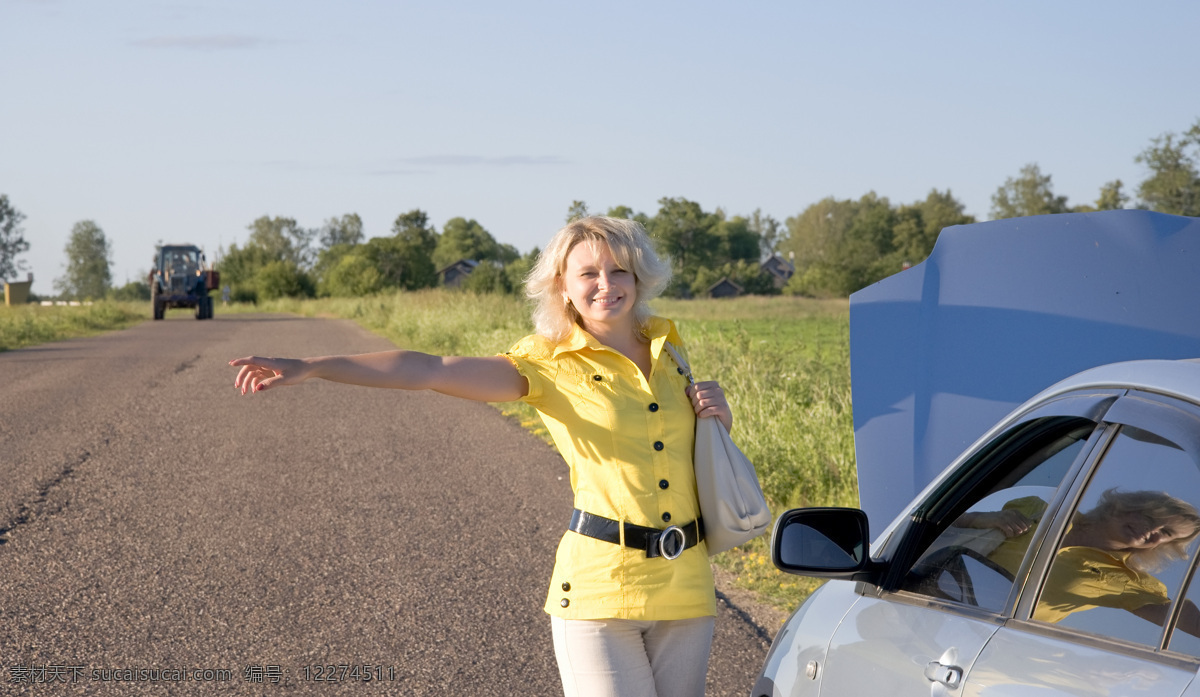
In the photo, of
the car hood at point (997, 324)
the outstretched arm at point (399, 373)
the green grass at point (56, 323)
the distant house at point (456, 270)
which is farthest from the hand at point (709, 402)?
the distant house at point (456, 270)

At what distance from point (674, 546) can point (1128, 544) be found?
3.91ft

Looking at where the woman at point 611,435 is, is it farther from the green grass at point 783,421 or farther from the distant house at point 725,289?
the distant house at point 725,289

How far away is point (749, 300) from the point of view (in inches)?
2601

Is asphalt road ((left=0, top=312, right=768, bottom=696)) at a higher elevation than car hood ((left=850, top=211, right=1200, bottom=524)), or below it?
below

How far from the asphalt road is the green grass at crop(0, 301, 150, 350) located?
17264 mm

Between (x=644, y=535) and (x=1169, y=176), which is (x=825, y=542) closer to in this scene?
(x=644, y=535)

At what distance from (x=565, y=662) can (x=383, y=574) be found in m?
3.40

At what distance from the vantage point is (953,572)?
7.14 feet

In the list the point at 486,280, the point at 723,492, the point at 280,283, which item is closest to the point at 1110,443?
the point at 723,492

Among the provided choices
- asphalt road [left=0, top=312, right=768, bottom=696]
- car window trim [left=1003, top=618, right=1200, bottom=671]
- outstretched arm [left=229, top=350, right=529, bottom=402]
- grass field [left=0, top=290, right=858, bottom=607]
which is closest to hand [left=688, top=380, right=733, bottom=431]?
outstretched arm [left=229, top=350, right=529, bottom=402]

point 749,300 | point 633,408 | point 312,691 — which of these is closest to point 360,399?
point 312,691

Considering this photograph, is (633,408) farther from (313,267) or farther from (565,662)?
(313,267)

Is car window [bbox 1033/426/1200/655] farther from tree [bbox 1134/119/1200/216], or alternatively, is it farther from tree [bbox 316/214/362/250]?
tree [bbox 316/214/362/250]

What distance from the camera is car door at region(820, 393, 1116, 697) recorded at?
191 centimetres
